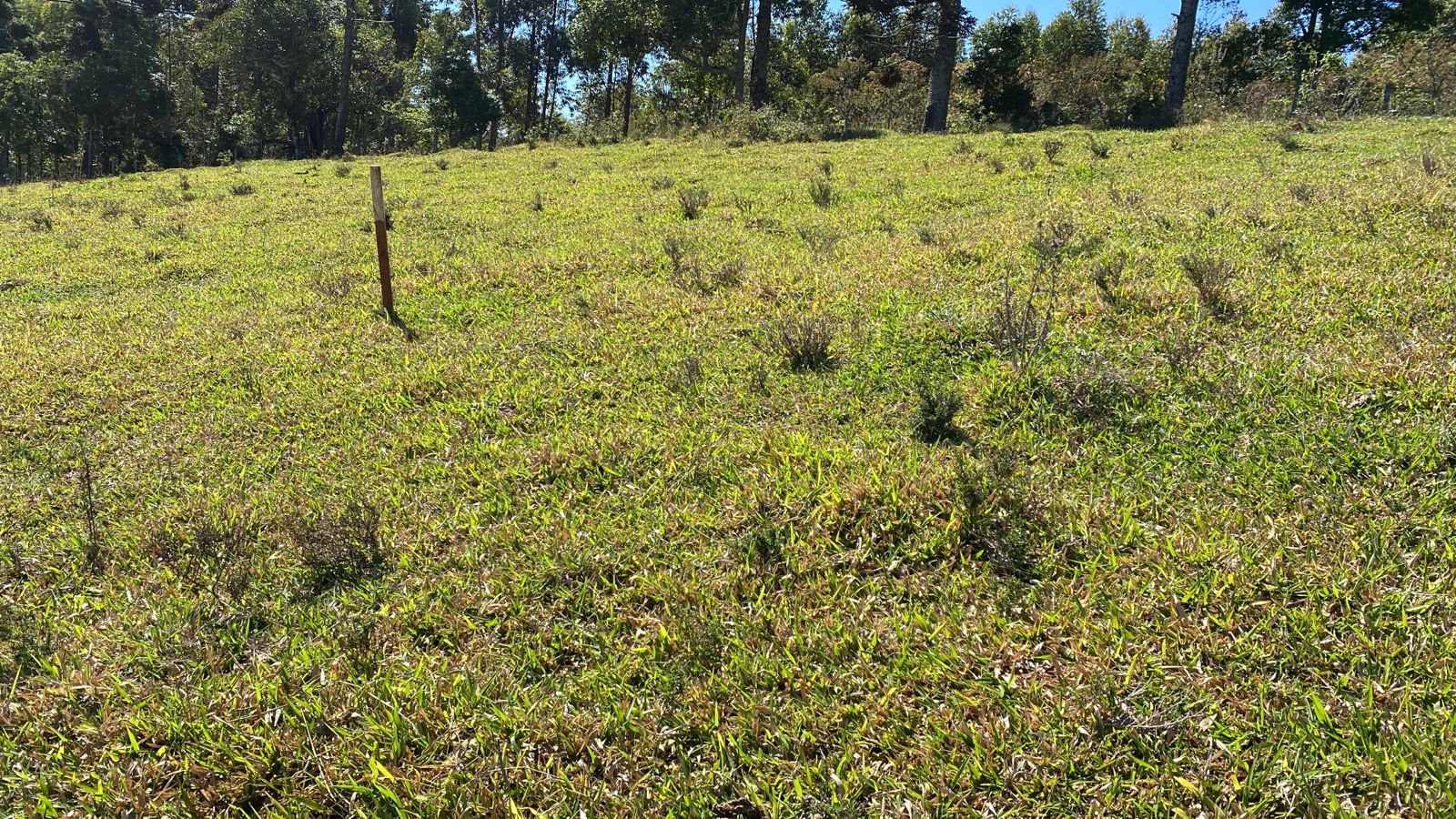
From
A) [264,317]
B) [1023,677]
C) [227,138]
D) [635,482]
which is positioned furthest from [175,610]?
[227,138]

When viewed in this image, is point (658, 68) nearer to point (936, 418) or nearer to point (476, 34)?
point (476, 34)

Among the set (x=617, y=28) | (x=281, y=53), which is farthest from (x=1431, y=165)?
(x=281, y=53)

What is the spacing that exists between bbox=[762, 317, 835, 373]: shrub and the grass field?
0.09 ft

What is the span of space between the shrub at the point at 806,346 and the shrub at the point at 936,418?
3.13 feet

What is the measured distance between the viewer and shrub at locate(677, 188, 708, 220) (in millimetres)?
10062

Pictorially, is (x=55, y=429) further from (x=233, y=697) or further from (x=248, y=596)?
(x=233, y=697)

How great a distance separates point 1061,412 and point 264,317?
6.79 meters

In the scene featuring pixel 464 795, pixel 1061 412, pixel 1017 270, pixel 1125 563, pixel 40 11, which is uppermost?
pixel 40 11

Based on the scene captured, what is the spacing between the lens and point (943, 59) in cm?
2225

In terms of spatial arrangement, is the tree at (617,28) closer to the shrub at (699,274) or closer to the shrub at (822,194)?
the shrub at (822,194)

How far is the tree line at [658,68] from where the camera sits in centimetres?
2275

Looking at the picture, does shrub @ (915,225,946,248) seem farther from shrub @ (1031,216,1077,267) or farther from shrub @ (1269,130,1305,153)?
shrub @ (1269,130,1305,153)

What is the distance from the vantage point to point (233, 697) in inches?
100.0

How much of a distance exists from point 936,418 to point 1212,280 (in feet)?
8.23
